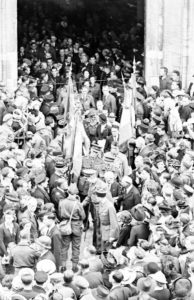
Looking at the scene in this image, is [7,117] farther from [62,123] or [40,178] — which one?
[40,178]

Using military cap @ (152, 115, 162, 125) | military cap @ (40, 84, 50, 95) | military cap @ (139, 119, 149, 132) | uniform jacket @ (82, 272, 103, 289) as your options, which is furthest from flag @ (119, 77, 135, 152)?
uniform jacket @ (82, 272, 103, 289)

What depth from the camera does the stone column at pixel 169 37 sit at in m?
47.5

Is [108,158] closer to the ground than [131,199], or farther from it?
farther from it

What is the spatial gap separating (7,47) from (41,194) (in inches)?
521

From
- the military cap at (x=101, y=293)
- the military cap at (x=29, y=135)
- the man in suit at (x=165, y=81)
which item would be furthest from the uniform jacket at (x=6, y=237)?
the man in suit at (x=165, y=81)

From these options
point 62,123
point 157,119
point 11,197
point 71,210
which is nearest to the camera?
point 11,197

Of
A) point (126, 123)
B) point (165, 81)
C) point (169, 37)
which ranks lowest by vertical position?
point (126, 123)

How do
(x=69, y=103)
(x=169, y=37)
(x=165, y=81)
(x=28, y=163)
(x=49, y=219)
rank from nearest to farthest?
(x=49, y=219) → (x=28, y=163) → (x=69, y=103) → (x=165, y=81) → (x=169, y=37)

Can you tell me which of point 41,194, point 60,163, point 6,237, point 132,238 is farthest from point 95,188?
point 6,237

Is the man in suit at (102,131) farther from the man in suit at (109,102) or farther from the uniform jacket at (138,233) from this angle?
the uniform jacket at (138,233)

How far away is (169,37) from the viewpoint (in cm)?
4788

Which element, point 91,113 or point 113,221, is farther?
point 91,113

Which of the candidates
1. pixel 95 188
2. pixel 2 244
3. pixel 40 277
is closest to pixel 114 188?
pixel 95 188

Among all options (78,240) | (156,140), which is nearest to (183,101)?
(156,140)
